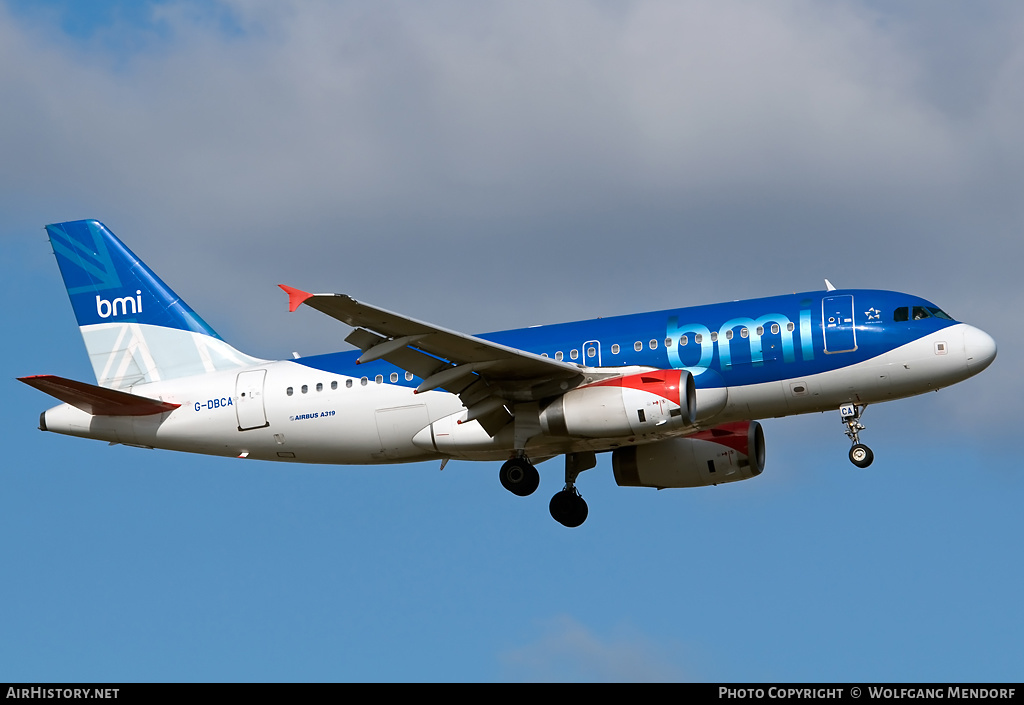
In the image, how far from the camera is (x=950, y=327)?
33.7m

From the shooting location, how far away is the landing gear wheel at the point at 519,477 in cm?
3456

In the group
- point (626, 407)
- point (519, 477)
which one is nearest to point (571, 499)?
point (519, 477)

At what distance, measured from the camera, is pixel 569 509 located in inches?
1470

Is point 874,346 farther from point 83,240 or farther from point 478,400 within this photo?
point 83,240

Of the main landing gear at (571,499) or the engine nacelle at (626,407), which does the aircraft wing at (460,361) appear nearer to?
the engine nacelle at (626,407)

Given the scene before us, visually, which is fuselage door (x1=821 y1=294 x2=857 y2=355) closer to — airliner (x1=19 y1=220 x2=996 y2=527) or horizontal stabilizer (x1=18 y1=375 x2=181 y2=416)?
airliner (x1=19 y1=220 x2=996 y2=527)

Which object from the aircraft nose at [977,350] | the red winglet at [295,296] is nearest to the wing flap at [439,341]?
the red winglet at [295,296]

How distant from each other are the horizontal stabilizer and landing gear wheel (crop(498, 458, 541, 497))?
9.50m

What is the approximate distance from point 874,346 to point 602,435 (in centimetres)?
693

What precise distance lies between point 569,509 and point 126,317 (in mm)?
14094
